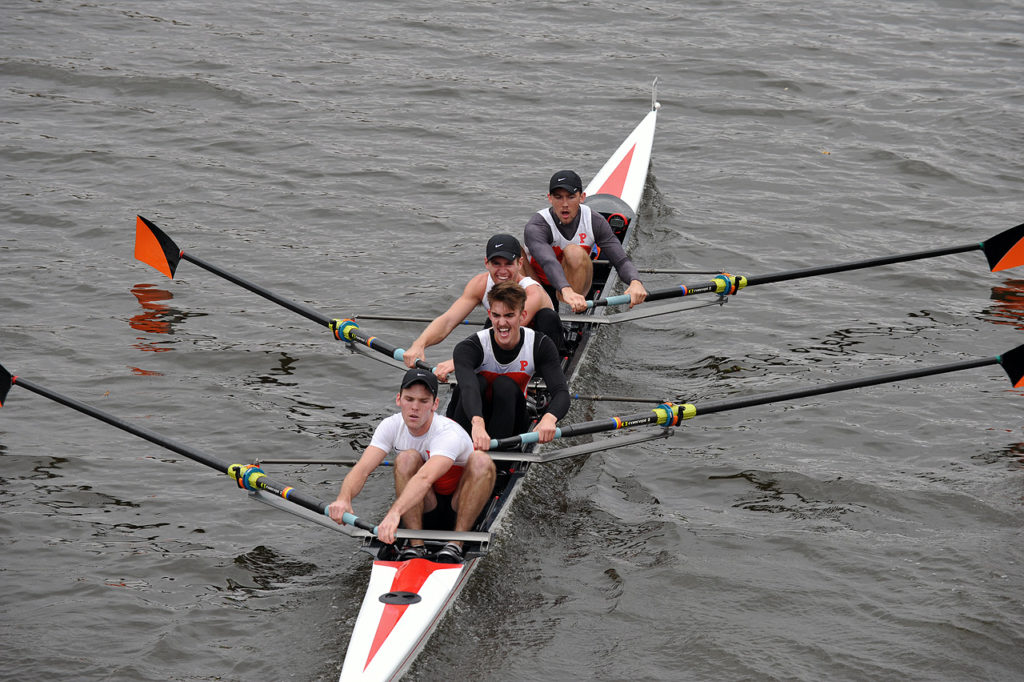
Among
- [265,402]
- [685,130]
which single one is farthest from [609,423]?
[685,130]

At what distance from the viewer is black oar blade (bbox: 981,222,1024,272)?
38.7 feet

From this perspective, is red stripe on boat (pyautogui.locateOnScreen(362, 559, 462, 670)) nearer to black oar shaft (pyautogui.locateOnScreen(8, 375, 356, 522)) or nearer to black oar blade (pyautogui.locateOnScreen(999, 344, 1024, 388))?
black oar shaft (pyautogui.locateOnScreen(8, 375, 356, 522))

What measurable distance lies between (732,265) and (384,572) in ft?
24.7

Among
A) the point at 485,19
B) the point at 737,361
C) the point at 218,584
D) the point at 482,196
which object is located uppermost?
the point at 485,19

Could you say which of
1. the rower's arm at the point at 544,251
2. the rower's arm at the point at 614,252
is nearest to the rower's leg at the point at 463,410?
the rower's arm at the point at 544,251

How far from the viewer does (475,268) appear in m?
12.9

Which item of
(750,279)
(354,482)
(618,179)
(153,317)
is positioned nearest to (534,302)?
(750,279)

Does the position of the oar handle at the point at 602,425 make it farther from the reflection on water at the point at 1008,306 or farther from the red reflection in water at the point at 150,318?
the reflection on water at the point at 1008,306

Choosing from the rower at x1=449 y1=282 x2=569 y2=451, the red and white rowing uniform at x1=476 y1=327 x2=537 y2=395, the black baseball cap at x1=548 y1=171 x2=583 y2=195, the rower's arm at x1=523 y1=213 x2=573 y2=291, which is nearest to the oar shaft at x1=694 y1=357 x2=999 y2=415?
the rower at x1=449 y1=282 x2=569 y2=451

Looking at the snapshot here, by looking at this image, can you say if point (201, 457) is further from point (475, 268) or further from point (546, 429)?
point (475, 268)

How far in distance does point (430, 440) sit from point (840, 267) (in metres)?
5.63

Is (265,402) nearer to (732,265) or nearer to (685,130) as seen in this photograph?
(732,265)

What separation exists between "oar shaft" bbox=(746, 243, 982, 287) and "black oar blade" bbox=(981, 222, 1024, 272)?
0.52 ft

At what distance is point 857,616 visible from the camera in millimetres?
7086
